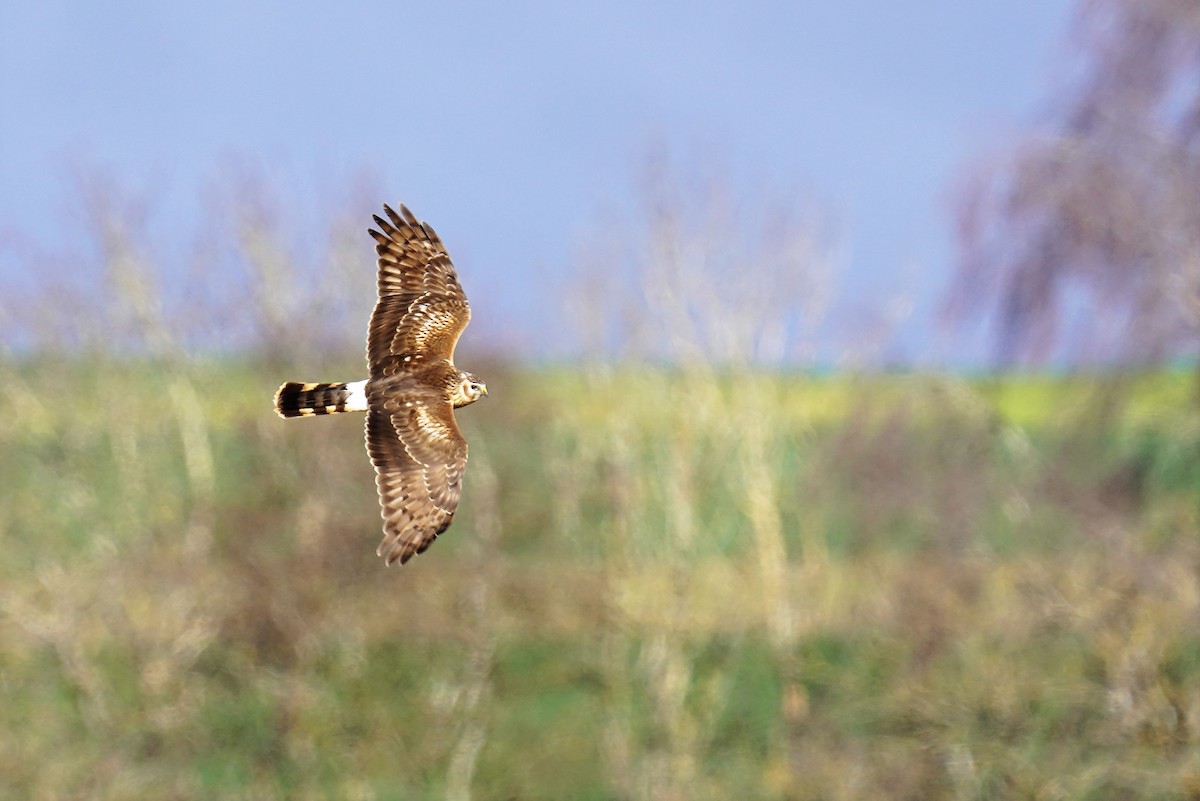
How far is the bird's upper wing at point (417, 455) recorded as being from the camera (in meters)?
8.62

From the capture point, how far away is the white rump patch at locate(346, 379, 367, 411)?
27.5 feet

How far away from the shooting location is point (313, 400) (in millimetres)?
8266

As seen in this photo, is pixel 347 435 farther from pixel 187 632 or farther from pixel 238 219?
pixel 238 219

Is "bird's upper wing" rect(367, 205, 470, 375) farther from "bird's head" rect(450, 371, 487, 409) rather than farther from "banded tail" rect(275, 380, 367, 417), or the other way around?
"banded tail" rect(275, 380, 367, 417)

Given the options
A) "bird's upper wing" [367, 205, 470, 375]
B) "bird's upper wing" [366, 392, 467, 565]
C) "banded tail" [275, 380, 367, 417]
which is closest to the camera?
"banded tail" [275, 380, 367, 417]

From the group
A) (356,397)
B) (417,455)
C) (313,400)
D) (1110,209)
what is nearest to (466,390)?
(417,455)

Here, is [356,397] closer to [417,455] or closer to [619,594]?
[417,455]

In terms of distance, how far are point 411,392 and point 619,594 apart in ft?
82.0

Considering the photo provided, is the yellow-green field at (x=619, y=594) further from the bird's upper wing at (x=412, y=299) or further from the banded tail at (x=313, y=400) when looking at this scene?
the banded tail at (x=313, y=400)

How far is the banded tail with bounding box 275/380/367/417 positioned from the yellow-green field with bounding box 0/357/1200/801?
45.7ft

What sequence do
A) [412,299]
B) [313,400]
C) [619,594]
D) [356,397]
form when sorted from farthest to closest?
1. [619,594]
2. [412,299]
3. [356,397]
4. [313,400]

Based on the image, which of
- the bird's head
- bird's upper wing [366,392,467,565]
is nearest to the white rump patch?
bird's upper wing [366,392,467,565]

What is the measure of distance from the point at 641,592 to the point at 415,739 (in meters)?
5.12

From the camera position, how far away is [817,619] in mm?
32438
